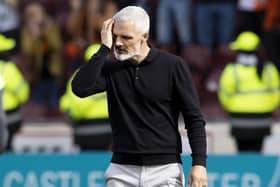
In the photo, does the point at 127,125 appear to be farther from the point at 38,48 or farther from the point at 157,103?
the point at 38,48

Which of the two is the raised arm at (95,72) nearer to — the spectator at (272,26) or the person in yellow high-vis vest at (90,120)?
the person in yellow high-vis vest at (90,120)

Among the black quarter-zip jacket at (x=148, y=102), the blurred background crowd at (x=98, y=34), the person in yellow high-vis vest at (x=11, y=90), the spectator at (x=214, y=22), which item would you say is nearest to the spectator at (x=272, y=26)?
the blurred background crowd at (x=98, y=34)

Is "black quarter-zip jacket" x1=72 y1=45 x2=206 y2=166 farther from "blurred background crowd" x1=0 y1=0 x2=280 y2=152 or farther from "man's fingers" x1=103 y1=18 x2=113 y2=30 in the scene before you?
"blurred background crowd" x1=0 y1=0 x2=280 y2=152

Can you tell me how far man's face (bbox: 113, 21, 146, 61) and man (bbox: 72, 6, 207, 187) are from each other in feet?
Answer: 0.13

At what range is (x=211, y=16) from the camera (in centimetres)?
1459

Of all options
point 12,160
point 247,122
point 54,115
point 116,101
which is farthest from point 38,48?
point 116,101

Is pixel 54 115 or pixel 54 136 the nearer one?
pixel 54 136

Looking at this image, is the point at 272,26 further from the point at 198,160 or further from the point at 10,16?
the point at 198,160

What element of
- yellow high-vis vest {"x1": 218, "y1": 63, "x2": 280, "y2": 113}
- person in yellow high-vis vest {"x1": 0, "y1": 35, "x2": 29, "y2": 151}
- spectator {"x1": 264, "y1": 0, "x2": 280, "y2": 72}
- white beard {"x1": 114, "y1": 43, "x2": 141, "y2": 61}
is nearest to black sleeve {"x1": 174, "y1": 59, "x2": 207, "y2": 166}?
white beard {"x1": 114, "y1": 43, "x2": 141, "y2": 61}

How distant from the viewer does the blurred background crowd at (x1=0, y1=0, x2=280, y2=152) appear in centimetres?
1455

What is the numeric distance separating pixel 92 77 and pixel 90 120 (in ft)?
20.2

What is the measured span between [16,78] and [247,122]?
105 inches

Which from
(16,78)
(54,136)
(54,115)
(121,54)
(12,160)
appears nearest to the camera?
(121,54)

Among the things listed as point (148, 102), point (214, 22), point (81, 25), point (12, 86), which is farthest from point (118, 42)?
point (81, 25)
